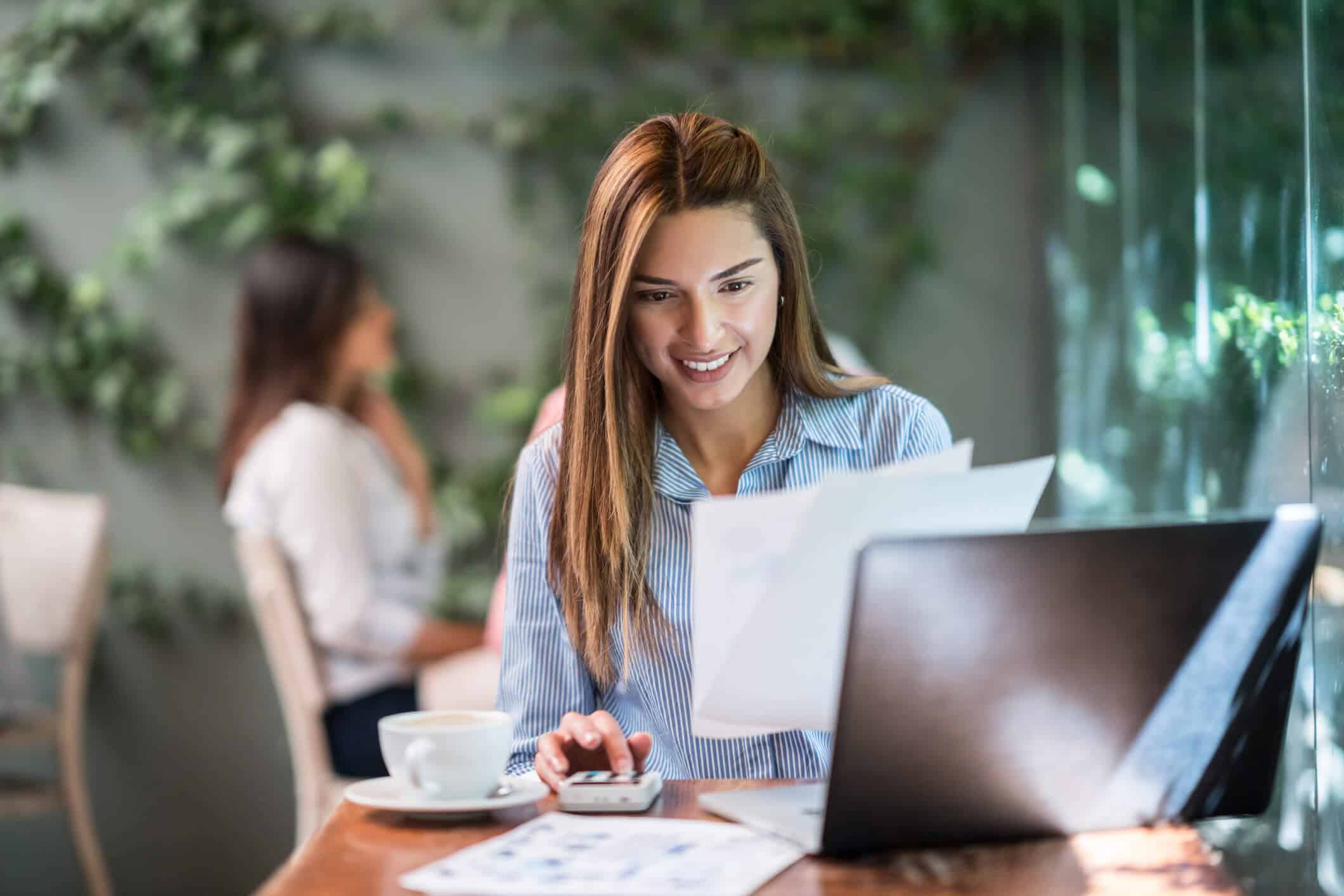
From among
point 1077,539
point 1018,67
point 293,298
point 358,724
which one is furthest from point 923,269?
point 1077,539

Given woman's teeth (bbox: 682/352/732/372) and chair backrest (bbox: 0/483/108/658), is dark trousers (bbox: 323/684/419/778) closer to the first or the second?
chair backrest (bbox: 0/483/108/658)

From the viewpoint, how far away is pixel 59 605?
3129mm

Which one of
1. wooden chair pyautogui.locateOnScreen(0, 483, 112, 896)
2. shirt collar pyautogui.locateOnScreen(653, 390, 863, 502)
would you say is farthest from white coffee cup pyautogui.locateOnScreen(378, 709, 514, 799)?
wooden chair pyautogui.locateOnScreen(0, 483, 112, 896)

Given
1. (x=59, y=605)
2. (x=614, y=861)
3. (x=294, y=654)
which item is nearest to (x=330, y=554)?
(x=294, y=654)

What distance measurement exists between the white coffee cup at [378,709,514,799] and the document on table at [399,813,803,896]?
0.05m

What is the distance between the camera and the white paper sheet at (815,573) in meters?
0.84

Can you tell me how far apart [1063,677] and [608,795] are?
34 cm

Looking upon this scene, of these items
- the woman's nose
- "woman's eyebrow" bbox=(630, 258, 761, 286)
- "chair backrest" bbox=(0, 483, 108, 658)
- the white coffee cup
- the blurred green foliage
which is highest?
the blurred green foliage

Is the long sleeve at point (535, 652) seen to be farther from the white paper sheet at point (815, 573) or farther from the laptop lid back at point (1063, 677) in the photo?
the laptop lid back at point (1063, 677)

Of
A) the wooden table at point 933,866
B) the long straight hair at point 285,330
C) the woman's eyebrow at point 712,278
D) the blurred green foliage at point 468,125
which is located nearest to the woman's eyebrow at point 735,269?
the woman's eyebrow at point 712,278

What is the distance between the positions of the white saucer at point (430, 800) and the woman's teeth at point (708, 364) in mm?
439

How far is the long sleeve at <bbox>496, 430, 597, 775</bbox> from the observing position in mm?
1311

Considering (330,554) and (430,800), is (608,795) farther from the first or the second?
(330,554)

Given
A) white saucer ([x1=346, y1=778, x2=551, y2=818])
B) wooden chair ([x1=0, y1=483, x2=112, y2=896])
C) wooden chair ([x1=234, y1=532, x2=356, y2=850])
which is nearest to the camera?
white saucer ([x1=346, y1=778, x2=551, y2=818])
